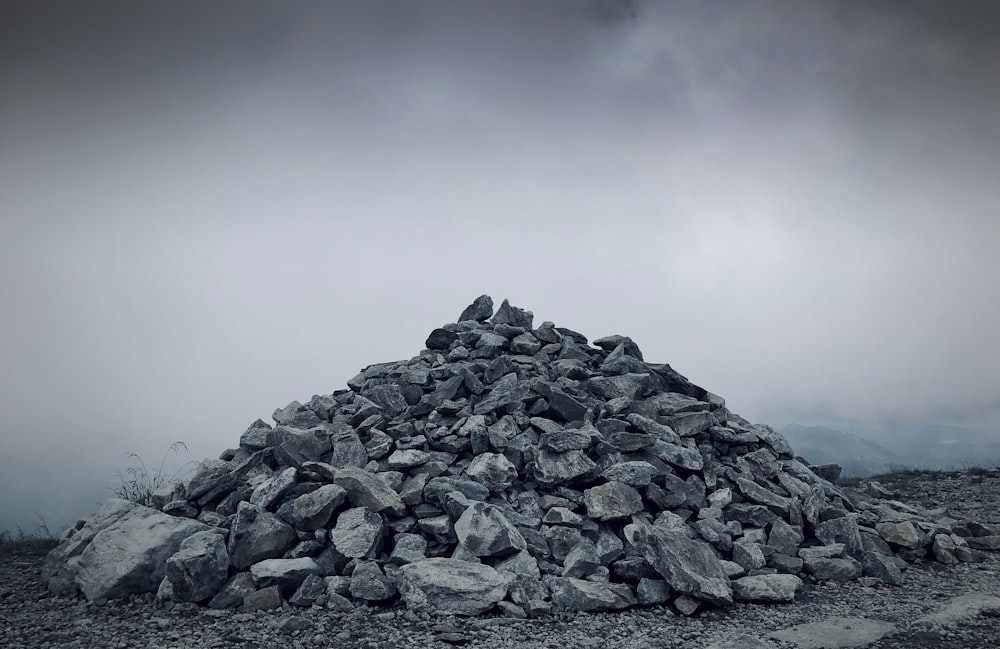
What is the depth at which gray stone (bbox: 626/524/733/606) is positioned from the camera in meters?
8.89

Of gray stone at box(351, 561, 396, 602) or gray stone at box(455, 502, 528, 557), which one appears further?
gray stone at box(455, 502, 528, 557)

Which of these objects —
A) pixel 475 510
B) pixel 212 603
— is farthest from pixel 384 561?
pixel 212 603

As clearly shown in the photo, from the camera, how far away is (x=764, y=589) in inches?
368

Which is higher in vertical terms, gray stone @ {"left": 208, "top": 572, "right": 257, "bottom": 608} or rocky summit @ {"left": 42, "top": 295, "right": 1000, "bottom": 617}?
rocky summit @ {"left": 42, "top": 295, "right": 1000, "bottom": 617}

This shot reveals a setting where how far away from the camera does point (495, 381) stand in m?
13.6

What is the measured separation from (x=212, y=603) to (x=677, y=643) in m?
6.72

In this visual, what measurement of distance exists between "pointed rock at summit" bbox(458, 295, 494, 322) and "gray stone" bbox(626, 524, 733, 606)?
27.8 ft

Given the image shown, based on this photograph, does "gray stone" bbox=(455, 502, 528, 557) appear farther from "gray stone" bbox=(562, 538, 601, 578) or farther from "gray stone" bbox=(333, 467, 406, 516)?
"gray stone" bbox=(333, 467, 406, 516)

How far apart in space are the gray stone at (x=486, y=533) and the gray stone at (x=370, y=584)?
1.33 m

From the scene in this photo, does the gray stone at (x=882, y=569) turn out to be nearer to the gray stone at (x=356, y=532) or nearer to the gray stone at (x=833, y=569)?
the gray stone at (x=833, y=569)

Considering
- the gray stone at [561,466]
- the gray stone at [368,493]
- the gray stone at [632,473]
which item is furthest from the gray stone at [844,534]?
the gray stone at [368,493]

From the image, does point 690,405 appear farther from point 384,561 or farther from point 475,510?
point 384,561

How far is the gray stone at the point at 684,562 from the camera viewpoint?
29.2 ft

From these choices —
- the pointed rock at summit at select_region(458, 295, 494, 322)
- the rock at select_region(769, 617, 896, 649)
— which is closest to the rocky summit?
the rock at select_region(769, 617, 896, 649)
